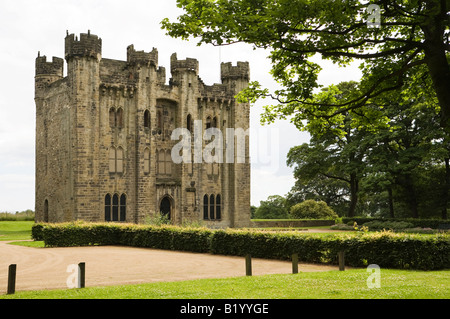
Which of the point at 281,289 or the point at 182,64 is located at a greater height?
the point at 182,64

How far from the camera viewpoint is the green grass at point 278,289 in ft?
38.1

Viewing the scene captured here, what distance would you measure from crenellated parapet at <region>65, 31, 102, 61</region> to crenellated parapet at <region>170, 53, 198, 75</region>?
309 inches

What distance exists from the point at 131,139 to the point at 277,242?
83.4ft

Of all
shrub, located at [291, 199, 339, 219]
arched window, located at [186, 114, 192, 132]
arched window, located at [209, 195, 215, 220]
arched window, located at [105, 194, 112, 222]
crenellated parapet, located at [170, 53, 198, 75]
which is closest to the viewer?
arched window, located at [105, 194, 112, 222]

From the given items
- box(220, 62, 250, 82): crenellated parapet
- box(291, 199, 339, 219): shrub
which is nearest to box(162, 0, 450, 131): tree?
box(220, 62, 250, 82): crenellated parapet

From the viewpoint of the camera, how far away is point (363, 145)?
1802 inches

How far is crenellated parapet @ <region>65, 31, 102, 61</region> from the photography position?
40875 millimetres

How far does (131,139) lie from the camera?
4391cm

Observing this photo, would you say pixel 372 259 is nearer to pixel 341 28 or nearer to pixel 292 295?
pixel 292 295

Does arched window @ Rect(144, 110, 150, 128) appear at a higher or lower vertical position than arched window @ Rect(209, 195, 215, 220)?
higher

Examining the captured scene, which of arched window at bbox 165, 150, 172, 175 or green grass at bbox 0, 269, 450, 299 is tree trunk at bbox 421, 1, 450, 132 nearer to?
green grass at bbox 0, 269, 450, 299

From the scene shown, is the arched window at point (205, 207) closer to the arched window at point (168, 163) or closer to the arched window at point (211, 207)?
the arched window at point (211, 207)

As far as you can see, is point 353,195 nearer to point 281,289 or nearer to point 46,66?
point 46,66

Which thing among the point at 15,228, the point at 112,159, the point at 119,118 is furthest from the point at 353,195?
the point at 15,228
